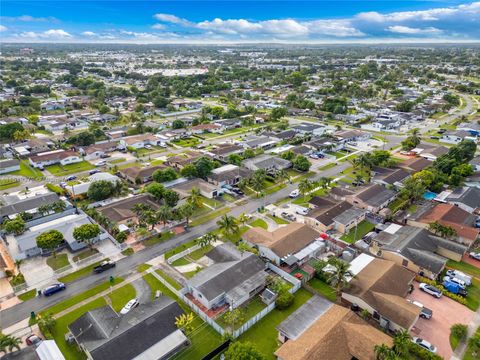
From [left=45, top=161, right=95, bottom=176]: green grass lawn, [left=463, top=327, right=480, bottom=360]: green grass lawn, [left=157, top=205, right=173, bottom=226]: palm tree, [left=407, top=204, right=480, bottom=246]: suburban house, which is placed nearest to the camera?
[left=463, top=327, right=480, bottom=360]: green grass lawn

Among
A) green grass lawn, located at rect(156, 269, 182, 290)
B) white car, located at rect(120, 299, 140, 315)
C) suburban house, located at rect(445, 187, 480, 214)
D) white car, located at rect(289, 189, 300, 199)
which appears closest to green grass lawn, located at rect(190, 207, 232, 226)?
green grass lawn, located at rect(156, 269, 182, 290)

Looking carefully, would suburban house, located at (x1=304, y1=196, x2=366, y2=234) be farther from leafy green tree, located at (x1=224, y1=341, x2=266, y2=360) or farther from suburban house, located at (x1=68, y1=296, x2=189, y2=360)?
leafy green tree, located at (x1=224, y1=341, x2=266, y2=360)

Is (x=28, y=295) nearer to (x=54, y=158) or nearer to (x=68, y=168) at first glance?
(x=68, y=168)

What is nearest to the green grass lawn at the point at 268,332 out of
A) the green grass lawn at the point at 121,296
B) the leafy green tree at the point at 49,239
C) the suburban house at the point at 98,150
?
the green grass lawn at the point at 121,296

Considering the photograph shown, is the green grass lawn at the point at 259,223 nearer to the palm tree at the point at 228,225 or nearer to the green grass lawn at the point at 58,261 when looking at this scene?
the palm tree at the point at 228,225

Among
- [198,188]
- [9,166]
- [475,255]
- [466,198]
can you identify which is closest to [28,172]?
[9,166]
